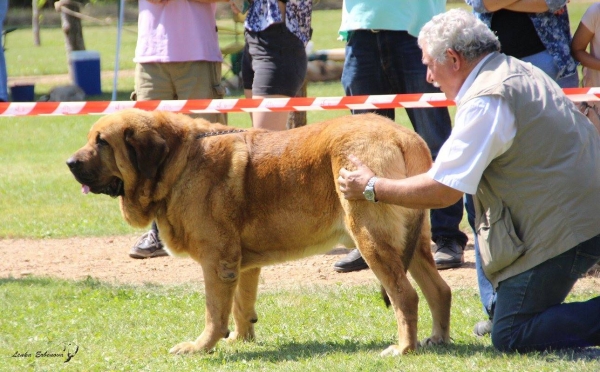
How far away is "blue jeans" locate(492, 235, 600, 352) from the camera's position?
4168 millimetres

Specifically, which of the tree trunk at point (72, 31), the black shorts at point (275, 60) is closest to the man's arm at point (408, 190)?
the black shorts at point (275, 60)

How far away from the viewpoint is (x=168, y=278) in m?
6.78

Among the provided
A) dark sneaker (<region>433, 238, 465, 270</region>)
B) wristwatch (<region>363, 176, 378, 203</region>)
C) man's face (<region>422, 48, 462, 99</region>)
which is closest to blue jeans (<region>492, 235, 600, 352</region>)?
wristwatch (<region>363, 176, 378, 203</region>)

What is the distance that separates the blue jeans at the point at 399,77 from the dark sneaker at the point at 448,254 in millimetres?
50

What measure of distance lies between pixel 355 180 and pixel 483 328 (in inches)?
53.2

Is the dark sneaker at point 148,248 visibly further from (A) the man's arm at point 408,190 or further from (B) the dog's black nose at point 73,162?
(A) the man's arm at point 408,190

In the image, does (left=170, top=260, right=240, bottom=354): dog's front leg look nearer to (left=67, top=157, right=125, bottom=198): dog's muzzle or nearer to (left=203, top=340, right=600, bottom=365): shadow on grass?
(left=203, top=340, right=600, bottom=365): shadow on grass

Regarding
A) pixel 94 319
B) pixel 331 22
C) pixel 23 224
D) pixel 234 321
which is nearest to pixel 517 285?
pixel 234 321

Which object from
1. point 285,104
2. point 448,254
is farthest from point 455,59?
point 448,254

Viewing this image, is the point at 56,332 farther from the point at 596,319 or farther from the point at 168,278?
the point at 596,319

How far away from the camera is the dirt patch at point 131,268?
21.2ft

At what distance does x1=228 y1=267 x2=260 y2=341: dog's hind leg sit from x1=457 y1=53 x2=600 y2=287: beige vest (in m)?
1.61

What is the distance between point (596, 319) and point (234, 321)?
2252 millimetres

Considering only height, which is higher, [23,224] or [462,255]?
[462,255]
